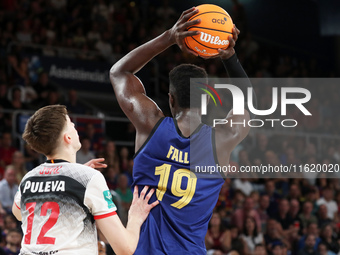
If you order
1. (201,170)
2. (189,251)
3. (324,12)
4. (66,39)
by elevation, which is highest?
(324,12)

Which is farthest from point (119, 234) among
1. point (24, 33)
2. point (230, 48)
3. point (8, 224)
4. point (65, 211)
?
point (24, 33)

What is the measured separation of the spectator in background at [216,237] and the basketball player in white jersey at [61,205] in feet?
22.6

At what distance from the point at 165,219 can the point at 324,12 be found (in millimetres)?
11824

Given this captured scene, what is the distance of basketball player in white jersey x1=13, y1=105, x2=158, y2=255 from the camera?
305 centimetres

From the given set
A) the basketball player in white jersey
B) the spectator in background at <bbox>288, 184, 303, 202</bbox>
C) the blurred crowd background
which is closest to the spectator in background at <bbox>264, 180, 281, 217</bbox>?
the blurred crowd background

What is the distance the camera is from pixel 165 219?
3.66 m

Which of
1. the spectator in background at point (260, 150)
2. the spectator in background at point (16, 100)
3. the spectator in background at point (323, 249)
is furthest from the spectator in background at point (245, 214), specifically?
the spectator in background at point (16, 100)

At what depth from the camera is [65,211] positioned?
120 inches

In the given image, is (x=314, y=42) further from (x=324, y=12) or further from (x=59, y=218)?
(x=59, y=218)

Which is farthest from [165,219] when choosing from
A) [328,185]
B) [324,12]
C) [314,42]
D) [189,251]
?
[314,42]

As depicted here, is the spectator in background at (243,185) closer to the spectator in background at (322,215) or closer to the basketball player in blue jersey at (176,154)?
the spectator in background at (322,215)

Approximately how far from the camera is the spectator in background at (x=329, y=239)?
432 inches

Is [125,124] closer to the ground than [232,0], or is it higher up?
closer to the ground

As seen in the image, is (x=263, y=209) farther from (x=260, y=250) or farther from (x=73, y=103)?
(x=73, y=103)
